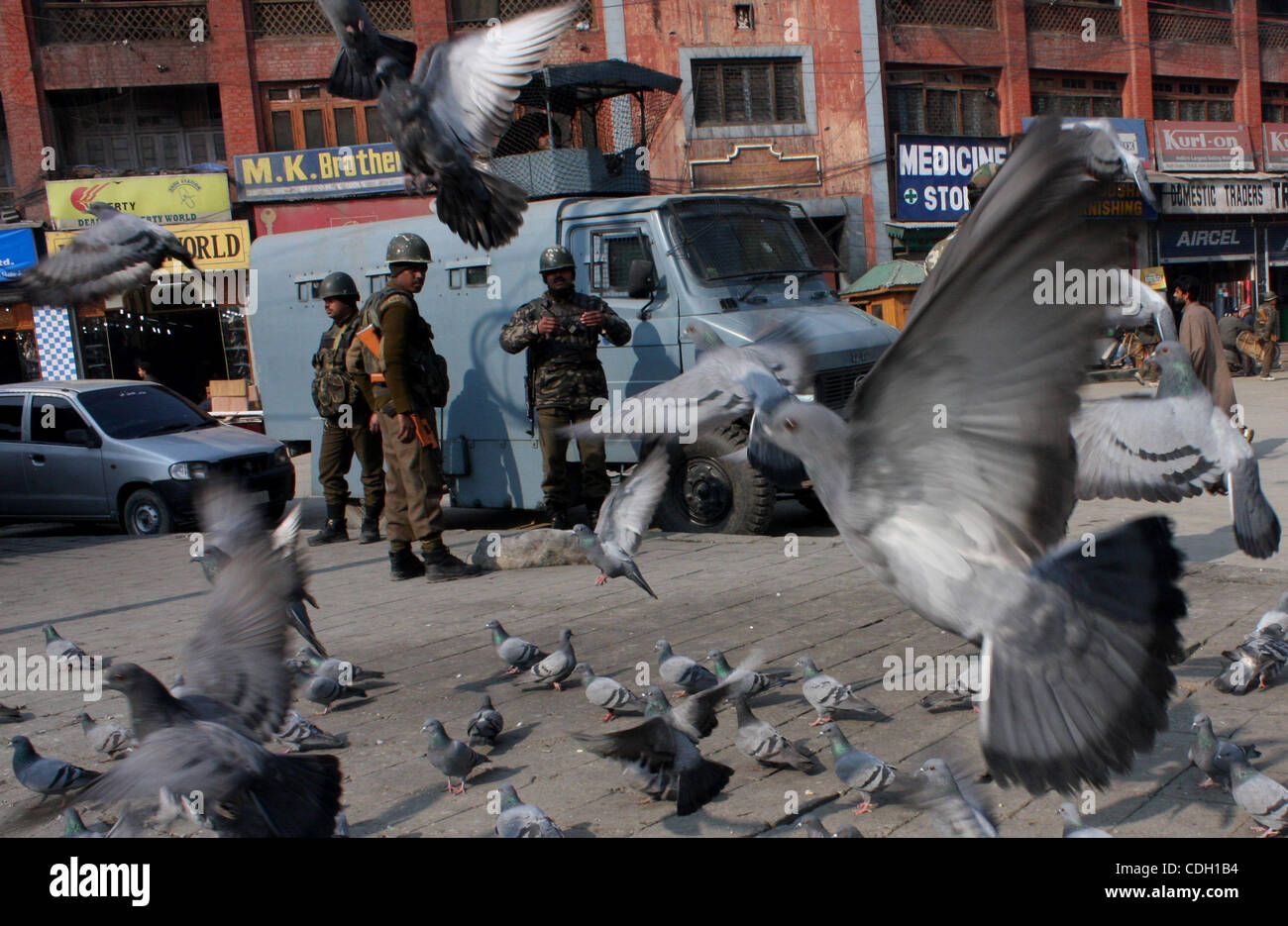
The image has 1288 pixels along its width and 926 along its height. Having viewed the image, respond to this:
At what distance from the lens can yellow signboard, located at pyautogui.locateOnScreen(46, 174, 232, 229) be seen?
70.6ft

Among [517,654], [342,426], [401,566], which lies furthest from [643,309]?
[517,654]

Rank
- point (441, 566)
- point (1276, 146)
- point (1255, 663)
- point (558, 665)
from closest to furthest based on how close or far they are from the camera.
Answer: point (1255, 663), point (558, 665), point (441, 566), point (1276, 146)

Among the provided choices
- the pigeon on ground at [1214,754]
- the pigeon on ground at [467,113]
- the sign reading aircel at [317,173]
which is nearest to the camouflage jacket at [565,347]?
the pigeon on ground at [467,113]

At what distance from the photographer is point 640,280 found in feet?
29.0

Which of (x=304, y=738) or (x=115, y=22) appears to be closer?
(x=304, y=738)

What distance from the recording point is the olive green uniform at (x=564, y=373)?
28.6 ft

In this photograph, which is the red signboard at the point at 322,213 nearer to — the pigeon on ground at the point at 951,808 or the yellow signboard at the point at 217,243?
the yellow signboard at the point at 217,243

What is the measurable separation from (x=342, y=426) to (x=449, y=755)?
6.42 m

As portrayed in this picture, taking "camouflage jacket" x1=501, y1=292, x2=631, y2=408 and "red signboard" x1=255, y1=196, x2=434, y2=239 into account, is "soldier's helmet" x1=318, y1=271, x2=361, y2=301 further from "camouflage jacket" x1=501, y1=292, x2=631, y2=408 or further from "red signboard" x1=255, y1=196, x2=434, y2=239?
"red signboard" x1=255, y1=196, x2=434, y2=239

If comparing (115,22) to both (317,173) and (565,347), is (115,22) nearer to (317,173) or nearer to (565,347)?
(317,173)

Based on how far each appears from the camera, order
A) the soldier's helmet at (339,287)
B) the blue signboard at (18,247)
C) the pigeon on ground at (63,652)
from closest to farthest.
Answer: the pigeon on ground at (63,652) < the soldier's helmet at (339,287) < the blue signboard at (18,247)

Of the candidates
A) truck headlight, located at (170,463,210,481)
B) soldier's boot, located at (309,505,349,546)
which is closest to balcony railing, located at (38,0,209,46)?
truck headlight, located at (170,463,210,481)

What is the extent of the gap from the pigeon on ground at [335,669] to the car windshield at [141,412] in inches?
294

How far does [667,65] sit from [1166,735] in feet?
71.6
